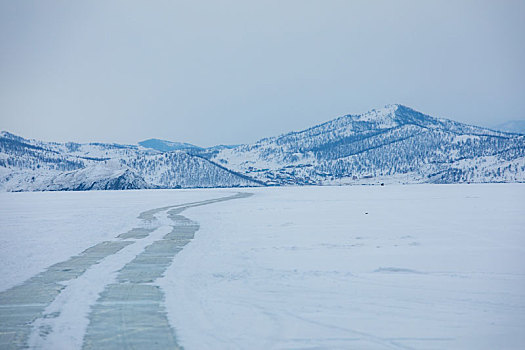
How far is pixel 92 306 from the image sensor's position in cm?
884

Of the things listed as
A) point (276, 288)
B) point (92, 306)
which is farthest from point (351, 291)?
point (92, 306)

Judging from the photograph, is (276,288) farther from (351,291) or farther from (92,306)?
(92,306)

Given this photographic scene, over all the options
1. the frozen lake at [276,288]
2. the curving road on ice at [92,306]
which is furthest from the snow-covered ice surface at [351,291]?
the curving road on ice at [92,306]

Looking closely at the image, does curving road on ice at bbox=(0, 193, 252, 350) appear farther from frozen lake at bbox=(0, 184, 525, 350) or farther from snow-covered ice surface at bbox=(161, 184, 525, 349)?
snow-covered ice surface at bbox=(161, 184, 525, 349)

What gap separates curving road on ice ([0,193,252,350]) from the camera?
6973mm

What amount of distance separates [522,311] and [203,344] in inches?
217

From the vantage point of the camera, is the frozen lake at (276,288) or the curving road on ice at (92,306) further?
the frozen lake at (276,288)

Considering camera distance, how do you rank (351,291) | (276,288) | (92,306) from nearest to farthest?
1. (92,306)
2. (351,291)
3. (276,288)

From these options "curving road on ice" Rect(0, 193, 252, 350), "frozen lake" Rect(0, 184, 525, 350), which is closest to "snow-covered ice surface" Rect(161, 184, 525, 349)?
"frozen lake" Rect(0, 184, 525, 350)

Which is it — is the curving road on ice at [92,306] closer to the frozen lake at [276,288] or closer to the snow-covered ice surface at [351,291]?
the frozen lake at [276,288]

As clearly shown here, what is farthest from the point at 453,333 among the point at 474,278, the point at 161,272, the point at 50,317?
the point at 161,272

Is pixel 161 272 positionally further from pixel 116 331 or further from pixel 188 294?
pixel 116 331

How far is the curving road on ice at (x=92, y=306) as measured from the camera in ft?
22.9

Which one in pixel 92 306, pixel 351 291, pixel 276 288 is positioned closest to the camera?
pixel 92 306
